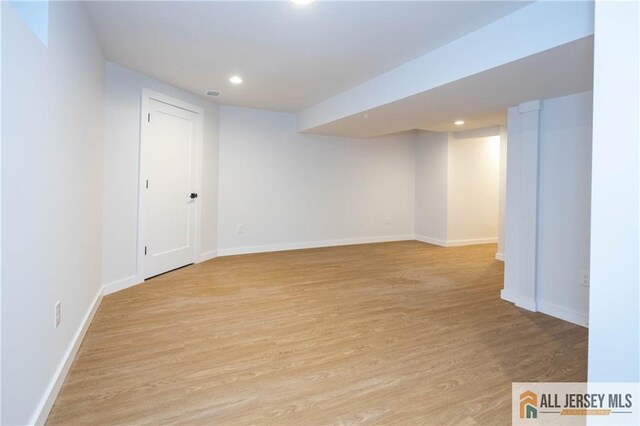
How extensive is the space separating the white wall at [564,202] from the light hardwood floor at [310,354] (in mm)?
287

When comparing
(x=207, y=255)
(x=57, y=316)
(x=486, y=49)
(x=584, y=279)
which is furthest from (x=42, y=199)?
(x=584, y=279)

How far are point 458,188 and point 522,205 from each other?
3.31m

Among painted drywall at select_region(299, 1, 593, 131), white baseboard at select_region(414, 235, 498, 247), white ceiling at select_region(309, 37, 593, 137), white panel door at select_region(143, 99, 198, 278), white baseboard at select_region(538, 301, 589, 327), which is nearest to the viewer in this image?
painted drywall at select_region(299, 1, 593, 131)

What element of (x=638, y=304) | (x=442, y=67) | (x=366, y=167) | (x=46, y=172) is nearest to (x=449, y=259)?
(x=366, y=167)

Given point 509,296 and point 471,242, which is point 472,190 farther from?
point 509,296

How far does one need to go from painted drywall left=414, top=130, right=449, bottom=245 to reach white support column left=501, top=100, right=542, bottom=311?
10.0ft

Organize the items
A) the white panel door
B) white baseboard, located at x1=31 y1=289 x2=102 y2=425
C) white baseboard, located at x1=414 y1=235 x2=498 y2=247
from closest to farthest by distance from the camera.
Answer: white baseboard, located at x1=31 y1=289 x2=102 y2=425
the white panel door
white baseboard, located at x1=414 y1=235 x2=498 y2=247

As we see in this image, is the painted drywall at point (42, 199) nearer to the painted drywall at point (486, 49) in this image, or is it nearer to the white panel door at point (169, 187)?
the white panel door at point (169, 187)

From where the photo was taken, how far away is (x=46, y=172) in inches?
63.6

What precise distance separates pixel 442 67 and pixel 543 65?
759 mm

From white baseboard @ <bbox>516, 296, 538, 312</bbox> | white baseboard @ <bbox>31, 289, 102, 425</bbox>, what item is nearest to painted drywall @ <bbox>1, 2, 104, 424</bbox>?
white baseboard @ <bbox>31, 289, 102, 425</bbox>

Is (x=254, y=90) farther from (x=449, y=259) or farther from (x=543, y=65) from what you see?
(x=449, y=259)

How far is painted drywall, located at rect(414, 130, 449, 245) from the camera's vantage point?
21.1ft

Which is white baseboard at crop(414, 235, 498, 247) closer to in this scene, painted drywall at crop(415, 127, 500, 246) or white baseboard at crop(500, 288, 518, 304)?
painted drywall at crop(415, 127, 500, 246)
